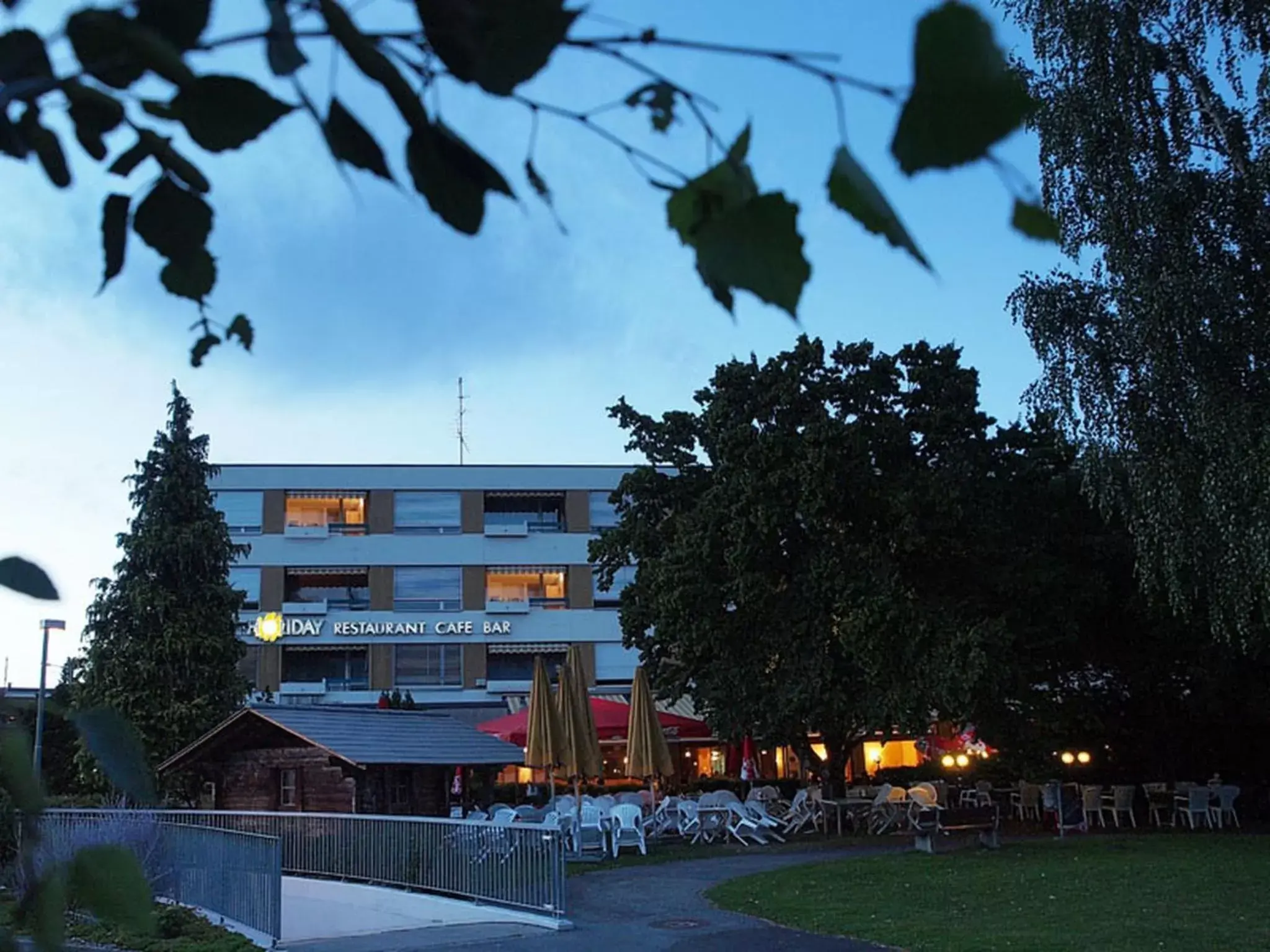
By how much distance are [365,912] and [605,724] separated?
41.2 feet

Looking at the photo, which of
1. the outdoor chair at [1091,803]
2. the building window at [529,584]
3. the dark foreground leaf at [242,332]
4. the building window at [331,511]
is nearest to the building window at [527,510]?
the building window at [529,584]

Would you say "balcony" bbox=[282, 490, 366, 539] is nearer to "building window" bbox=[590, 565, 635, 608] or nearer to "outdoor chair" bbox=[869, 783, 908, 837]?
"building window" bbox=[590, 565, 635, 608]

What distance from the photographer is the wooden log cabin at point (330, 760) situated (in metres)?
18.4

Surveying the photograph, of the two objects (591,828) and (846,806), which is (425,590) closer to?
(846,806)

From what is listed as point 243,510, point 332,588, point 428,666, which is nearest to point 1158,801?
point 428,666

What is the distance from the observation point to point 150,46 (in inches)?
35.1

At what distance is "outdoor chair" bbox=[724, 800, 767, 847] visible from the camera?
23062mm

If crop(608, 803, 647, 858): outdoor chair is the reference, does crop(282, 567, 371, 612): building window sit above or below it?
above

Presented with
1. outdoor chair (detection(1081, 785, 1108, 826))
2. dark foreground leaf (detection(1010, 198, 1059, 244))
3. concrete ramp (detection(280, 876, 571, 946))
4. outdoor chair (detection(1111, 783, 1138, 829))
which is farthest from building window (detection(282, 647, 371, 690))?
dark foreground leaf (detection(1010, 198, 1059, 244))

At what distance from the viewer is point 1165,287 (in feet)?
51.0

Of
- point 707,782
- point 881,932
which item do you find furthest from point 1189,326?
point 707,782

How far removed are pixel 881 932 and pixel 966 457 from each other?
44.6 ft

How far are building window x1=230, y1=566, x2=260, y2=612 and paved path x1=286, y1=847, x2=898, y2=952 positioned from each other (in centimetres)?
3272

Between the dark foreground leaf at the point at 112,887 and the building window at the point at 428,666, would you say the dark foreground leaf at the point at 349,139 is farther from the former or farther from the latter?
the building window at the point at 428,666
